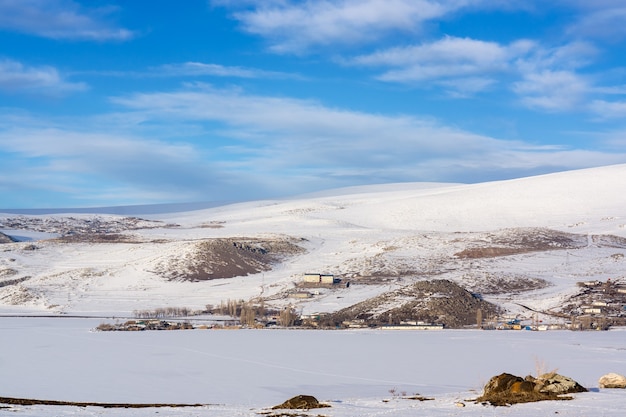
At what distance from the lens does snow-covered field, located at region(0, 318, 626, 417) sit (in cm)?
1866

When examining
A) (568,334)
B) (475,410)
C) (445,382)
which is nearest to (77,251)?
(568,334)

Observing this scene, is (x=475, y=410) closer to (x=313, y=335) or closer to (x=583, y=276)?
(x=313, y=335)

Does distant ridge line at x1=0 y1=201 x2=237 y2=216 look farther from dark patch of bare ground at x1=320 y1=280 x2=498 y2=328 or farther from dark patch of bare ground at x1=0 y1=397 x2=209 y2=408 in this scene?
dark patch of bare ground at x1=0 y1=397 x2=209 y2=408

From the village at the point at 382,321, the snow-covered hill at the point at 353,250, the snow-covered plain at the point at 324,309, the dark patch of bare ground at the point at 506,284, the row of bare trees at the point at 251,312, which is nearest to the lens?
the snow-covered plain at the point at 324,309

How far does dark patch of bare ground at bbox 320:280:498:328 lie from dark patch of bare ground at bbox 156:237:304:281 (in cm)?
2550

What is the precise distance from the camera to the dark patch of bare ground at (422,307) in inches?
2152

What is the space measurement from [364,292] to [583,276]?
68.8 ft

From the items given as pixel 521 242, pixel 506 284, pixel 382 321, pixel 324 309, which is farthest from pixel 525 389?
pixel 521 242

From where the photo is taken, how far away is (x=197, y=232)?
118 meters

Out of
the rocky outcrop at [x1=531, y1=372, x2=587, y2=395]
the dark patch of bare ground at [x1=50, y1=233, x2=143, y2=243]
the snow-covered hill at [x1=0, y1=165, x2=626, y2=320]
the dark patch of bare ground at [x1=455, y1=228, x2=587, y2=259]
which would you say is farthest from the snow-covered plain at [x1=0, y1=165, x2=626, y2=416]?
the dark patch of bare ground at [x1=50, y1=233, x2=143, y2=243]

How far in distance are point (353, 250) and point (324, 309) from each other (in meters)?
31.1

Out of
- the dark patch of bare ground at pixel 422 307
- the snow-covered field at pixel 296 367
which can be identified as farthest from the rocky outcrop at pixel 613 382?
the dark patch of bare ground at pixel 422 307

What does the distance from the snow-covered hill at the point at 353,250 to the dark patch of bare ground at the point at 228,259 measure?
1.00 ft

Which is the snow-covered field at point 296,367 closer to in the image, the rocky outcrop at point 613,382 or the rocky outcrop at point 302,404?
the rocky outcrop at point 302,404
